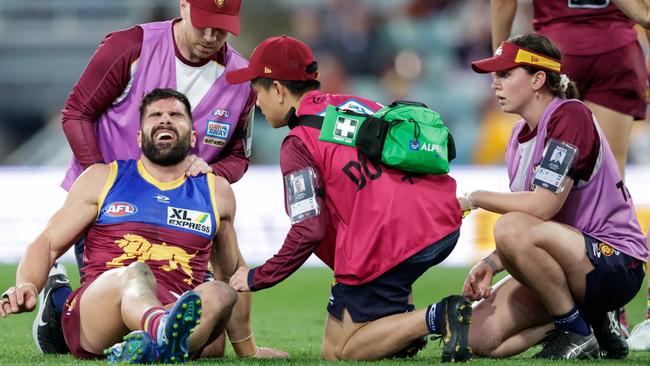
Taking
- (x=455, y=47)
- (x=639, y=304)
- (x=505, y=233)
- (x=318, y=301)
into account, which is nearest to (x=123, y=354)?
(x=505, y=233)

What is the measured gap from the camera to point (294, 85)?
5.23 metres

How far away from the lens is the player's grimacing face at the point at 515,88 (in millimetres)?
5414

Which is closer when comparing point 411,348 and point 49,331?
point 411,348

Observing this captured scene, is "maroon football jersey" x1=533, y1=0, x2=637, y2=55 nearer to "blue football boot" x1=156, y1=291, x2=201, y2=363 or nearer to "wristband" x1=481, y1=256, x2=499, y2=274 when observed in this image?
"wristband" x1=481, y1=256, x2=499, y2=274

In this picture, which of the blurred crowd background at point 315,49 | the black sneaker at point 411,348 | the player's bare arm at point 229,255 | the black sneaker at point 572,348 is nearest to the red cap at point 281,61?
the player's bare arm at point 229,255

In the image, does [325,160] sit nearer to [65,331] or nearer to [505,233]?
[505,233]

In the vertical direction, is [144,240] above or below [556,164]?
below

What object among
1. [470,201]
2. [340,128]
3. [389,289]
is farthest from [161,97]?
[470,201]

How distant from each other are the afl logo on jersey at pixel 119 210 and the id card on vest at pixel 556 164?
179 cm

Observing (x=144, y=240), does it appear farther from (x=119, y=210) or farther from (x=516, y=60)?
(x=516, y=60)

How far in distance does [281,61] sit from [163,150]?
25.9 inches

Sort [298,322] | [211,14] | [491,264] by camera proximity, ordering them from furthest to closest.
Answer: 1. [298,322]
2. [211,14]
3. [491,264]

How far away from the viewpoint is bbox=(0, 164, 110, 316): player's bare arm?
4.95 meters

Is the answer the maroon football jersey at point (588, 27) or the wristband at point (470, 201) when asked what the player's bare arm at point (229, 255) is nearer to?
the wristband at point (470, 201)
